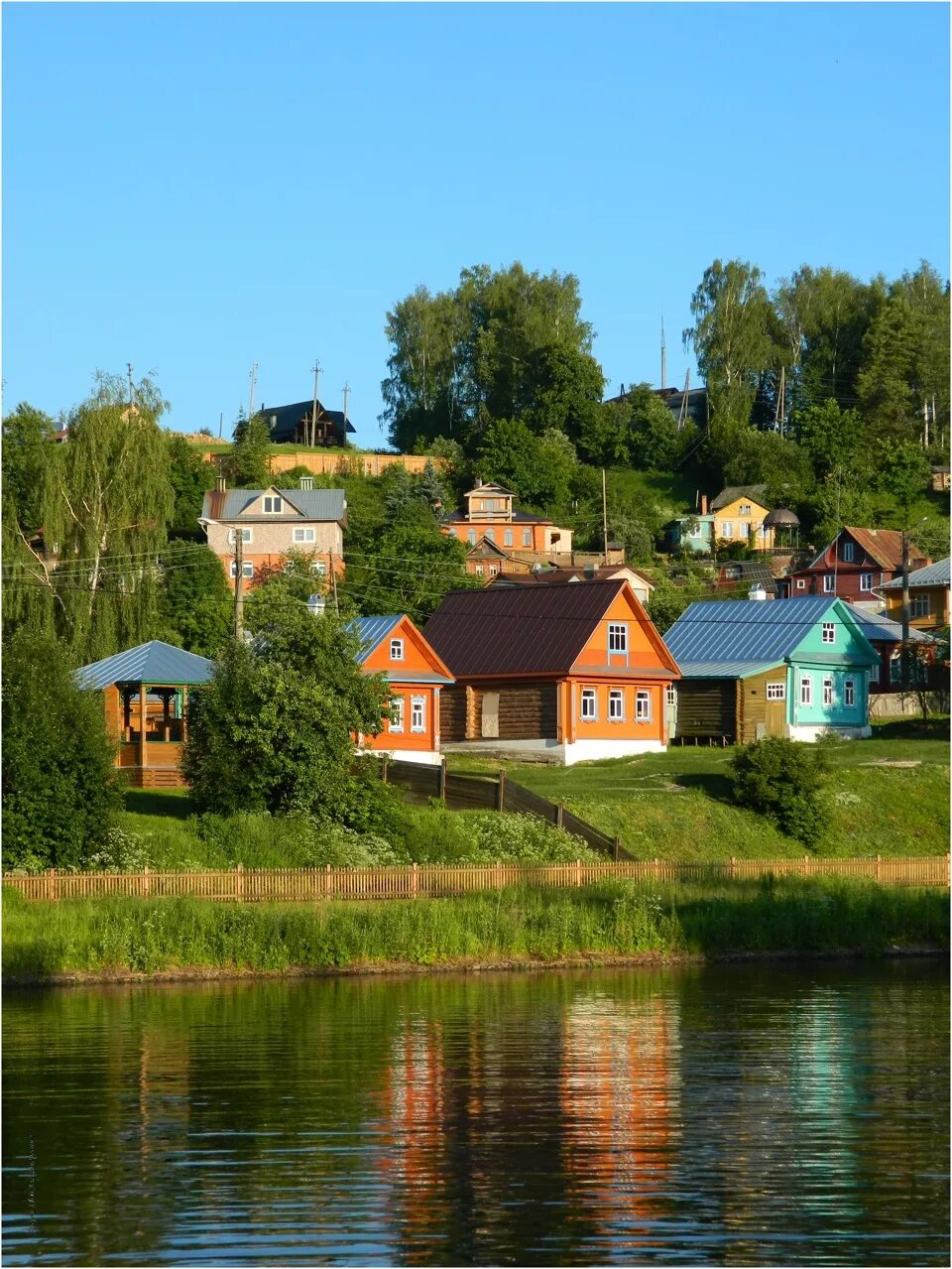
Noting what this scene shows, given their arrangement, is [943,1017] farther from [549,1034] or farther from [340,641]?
[340,641]

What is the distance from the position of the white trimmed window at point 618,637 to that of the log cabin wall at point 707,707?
5.19 metres

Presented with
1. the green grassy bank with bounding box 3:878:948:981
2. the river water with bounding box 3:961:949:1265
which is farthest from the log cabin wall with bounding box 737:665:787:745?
the river water with bounding box 3:961:949:1265

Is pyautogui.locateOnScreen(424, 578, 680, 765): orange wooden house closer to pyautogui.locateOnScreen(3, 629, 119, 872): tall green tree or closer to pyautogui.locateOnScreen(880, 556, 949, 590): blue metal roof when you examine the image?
pyautogui.locateOnScreen(3, 629, 119, 872): tall green tree

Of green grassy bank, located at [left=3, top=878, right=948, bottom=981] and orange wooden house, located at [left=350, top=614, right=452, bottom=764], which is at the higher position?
orange wooden house, located at [left=350, top=614, right=452, bottom=764]

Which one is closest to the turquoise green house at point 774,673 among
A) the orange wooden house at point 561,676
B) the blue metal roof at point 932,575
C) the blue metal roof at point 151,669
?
Answer: the orange wooden house at point 561,676

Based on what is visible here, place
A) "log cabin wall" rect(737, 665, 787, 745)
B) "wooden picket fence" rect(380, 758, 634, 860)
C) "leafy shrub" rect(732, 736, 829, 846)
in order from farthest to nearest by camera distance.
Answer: "log cabin wall" rect(737, 665, 787, 745) → "leafy shrub" rect(732, 736, 829, 846) → "wooden picket fence" rect(380, 758, 634, 860)

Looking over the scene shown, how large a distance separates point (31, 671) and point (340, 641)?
878 centimetres

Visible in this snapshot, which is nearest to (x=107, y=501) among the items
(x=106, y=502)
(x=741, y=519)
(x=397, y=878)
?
(x=106, y=502)

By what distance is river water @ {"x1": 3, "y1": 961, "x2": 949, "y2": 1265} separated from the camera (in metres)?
15.9

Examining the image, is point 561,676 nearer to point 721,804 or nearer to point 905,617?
point 721,804

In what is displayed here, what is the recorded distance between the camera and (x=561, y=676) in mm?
65062

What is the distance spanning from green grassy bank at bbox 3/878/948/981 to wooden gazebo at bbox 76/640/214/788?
18902 mm

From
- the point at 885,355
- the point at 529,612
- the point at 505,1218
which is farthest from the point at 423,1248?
the point at 885,355

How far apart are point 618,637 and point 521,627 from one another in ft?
12.7
